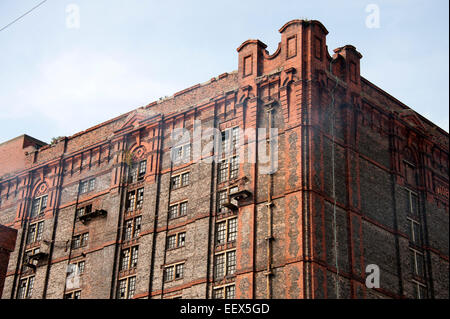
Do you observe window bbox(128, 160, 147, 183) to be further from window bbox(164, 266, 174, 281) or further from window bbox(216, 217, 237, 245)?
window bbox(216, 217, 237, 245)

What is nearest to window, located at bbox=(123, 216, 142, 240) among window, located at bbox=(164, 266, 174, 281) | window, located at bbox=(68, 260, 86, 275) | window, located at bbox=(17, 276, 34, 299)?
window, located at bbox=(68, 260, 86, 275)

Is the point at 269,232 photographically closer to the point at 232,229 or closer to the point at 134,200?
the point at 232,229

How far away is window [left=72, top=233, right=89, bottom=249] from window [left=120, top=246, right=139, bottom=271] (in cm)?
477

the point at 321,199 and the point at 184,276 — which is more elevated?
the point at 321,199

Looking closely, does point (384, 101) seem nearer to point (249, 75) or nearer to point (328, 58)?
point (328, 58)

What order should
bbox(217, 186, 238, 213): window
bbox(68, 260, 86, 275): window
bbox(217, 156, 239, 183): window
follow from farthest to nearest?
bbox(68, 260, 86, 275): window → bbox(217, 156, 239, 183): window → bbox(217, 186, 238, 213): window

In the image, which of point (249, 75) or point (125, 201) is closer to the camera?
point (249, 75)

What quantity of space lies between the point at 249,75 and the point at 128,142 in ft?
44.2

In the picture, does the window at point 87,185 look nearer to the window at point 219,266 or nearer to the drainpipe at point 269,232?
the window at point 219,266

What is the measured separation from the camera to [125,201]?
2384 inches

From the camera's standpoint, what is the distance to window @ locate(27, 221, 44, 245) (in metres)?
65.6

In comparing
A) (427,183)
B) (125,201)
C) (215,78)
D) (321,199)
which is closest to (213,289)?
(321,199)

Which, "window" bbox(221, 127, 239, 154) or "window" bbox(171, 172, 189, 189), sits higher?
"window" bbox(221, 127, 239, 154)
